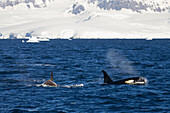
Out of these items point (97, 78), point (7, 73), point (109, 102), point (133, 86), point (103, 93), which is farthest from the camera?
point (7, 73)

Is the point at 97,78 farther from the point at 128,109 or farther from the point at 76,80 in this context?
the point at 128,109

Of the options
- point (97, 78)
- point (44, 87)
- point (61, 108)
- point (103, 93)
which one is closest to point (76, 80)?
point (97, 78)

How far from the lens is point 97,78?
42.1 metres

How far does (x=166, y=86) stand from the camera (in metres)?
35.4

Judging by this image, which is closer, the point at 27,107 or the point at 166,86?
the point at 27,107

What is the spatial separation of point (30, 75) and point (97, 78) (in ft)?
27.8

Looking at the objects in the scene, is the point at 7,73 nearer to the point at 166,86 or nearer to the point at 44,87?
the point at 44,87

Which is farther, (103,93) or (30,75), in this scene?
(30,75)

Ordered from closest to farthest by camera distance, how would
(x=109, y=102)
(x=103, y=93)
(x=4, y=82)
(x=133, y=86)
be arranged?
(x=109, y=102) → (x=103, y=93) → (x=133, y=86) → (x=4, y=82)

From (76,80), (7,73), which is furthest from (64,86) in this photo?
(7,73)

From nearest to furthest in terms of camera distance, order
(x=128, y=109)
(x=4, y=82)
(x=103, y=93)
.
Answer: (x=128, y=109) < (x=103, y=93) < (x=4, y=82)

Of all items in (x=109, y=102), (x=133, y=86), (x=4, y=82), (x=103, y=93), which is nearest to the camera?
(x=109, y=102)

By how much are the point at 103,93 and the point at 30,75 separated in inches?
613

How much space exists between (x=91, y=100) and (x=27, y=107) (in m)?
5.18
